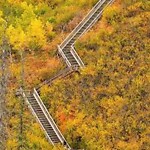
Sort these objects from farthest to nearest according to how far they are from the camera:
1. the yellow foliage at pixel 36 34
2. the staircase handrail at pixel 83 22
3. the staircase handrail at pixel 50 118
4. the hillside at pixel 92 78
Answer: the yellow foliage at pixel 36 34
the staircase handrail at pixel 83 22
the staircase handrail at pixel 50 118
the hillside at pixel 92 78

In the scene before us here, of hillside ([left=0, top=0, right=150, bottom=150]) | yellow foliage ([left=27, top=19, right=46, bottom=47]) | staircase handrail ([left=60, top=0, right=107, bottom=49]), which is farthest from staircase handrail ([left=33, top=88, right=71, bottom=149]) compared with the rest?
yellow foliage ([left=27, top=19, right=46, bottom=47])

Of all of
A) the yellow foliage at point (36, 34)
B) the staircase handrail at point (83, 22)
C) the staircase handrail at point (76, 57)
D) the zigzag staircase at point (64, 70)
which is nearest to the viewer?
the zigzag staircase at point (64, 70)

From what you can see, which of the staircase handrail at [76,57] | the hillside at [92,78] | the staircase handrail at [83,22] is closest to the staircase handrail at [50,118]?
the hillside at [92,78]

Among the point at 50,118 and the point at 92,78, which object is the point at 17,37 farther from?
the point at 50,118

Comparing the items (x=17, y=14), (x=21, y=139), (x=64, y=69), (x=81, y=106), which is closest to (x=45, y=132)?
(x=81, y=106)

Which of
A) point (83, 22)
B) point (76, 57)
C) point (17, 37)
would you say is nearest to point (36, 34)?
point (17, 37)

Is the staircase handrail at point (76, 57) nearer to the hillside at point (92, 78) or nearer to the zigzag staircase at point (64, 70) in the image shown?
the zigzag staircase at point (64, 70)
